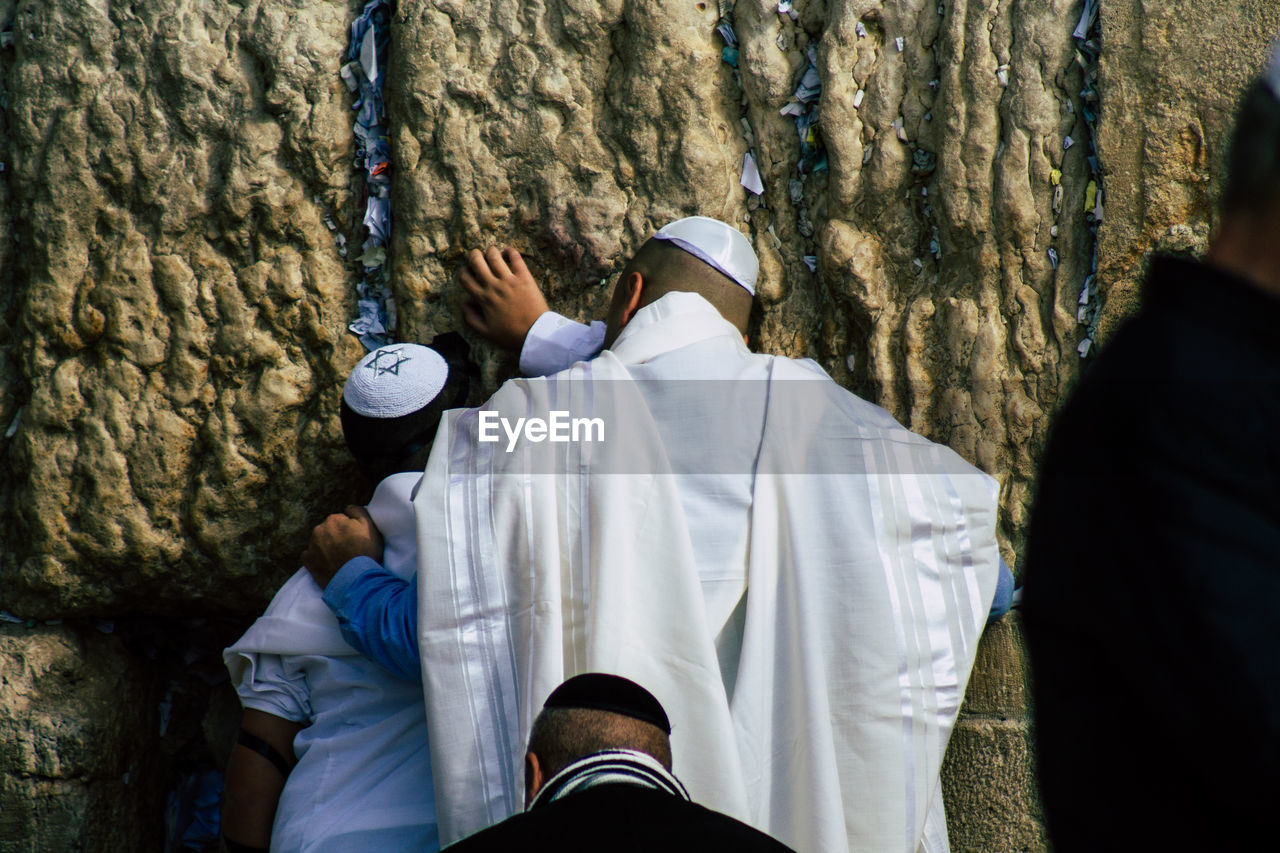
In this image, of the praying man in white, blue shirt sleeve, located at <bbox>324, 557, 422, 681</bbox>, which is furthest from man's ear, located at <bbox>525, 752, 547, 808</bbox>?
blue shirt sleeve, located at <bbox>324, 557, 422, 681</bbox>

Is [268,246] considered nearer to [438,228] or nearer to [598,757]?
[438,228]

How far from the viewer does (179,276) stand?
250 centimetres

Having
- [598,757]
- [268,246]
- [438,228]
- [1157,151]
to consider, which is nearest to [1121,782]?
[598,757]

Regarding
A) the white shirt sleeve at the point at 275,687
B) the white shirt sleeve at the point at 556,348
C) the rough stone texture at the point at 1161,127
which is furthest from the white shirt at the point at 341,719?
the rough stone texture at the point at 1161,127

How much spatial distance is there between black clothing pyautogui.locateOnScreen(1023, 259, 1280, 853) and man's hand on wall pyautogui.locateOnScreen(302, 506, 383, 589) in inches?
57.8

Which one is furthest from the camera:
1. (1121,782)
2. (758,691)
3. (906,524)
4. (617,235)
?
(617,235)

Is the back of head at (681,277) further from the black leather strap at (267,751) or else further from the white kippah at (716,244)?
the black leather strap at (267,751)

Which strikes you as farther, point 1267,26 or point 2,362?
point 2,362

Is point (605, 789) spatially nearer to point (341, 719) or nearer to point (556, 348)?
point (341, 719)

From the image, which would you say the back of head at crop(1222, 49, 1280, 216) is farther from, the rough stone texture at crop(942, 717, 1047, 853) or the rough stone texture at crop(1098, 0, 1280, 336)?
the rough stone texture at crop(942, 717, 1047, 853)

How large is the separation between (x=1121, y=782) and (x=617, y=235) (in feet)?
6.05

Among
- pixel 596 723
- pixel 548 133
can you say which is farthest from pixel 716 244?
pixel 596 723

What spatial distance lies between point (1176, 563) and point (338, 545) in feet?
5.36

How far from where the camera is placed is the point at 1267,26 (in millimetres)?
2057
